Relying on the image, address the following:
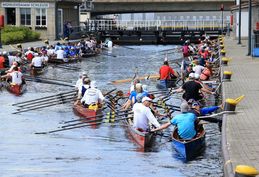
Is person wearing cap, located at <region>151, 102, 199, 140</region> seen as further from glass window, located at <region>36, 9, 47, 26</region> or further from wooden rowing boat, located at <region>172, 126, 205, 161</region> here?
glass window, located at <region>36, 9, 47, 26</region>

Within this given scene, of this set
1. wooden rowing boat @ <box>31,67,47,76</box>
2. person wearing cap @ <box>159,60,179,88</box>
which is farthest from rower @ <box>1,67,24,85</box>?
wooden rowing boat @ <box>31,67,47,76</box>

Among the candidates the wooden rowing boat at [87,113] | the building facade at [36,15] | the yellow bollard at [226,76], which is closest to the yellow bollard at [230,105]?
the wooden rowing boat at [87,113]

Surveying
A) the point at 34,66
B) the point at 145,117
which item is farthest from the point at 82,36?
the point at 145,117

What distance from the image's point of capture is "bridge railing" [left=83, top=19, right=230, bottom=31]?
101 m

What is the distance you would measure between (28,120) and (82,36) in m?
61.3

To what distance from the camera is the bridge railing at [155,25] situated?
101 m

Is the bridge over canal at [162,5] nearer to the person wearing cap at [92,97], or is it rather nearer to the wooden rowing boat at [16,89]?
the wooden rowing boat at [16,89]

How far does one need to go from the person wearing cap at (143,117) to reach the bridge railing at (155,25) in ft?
246

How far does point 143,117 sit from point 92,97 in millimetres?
6188

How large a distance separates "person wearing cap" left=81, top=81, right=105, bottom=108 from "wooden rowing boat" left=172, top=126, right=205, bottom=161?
7.51m

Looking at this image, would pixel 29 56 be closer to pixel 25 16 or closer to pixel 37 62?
pixel 37 62

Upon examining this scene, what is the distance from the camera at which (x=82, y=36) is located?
87.9 metres

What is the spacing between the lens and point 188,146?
746 inches

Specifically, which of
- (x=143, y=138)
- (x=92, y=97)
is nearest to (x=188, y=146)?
(x=143, y=138)
